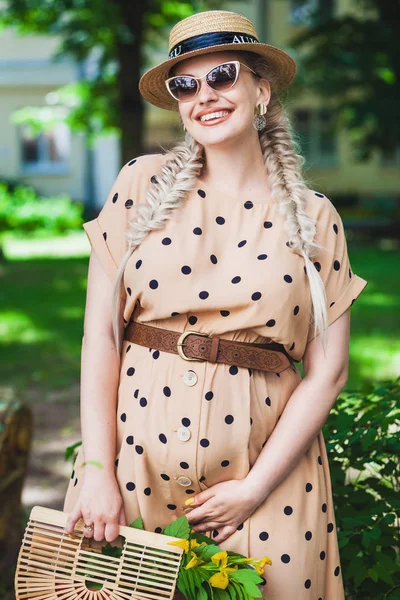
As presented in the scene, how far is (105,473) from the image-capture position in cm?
233

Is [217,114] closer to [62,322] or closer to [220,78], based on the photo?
[220,78]

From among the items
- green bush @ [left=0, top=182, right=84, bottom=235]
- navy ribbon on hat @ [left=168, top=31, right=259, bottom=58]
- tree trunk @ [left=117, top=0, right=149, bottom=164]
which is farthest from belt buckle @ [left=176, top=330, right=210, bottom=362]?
green bush @ [left=0, top=182, right=84, bottom=235]

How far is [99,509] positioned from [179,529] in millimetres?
216

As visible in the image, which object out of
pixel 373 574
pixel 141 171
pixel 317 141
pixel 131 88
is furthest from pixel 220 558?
pixel 317 141

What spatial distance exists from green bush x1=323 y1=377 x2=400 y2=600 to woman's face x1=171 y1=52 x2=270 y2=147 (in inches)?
46.9

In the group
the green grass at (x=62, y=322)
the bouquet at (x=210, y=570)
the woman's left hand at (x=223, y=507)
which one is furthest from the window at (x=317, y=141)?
the bouquet at (x=210, y=570)

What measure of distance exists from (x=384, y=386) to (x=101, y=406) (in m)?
1.43

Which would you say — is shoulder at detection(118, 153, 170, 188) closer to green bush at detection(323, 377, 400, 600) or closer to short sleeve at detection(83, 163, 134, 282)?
short sleeve at detection(83, 163, 134, 282)

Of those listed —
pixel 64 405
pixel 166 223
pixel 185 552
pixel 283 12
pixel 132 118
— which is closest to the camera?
pixel 185 552

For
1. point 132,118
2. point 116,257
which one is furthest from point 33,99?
point 116,257

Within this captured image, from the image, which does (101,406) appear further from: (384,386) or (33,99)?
(33,99)

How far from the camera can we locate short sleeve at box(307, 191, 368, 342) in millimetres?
2395

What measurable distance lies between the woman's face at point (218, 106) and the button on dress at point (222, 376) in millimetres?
148

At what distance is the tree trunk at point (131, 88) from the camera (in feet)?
46.2
